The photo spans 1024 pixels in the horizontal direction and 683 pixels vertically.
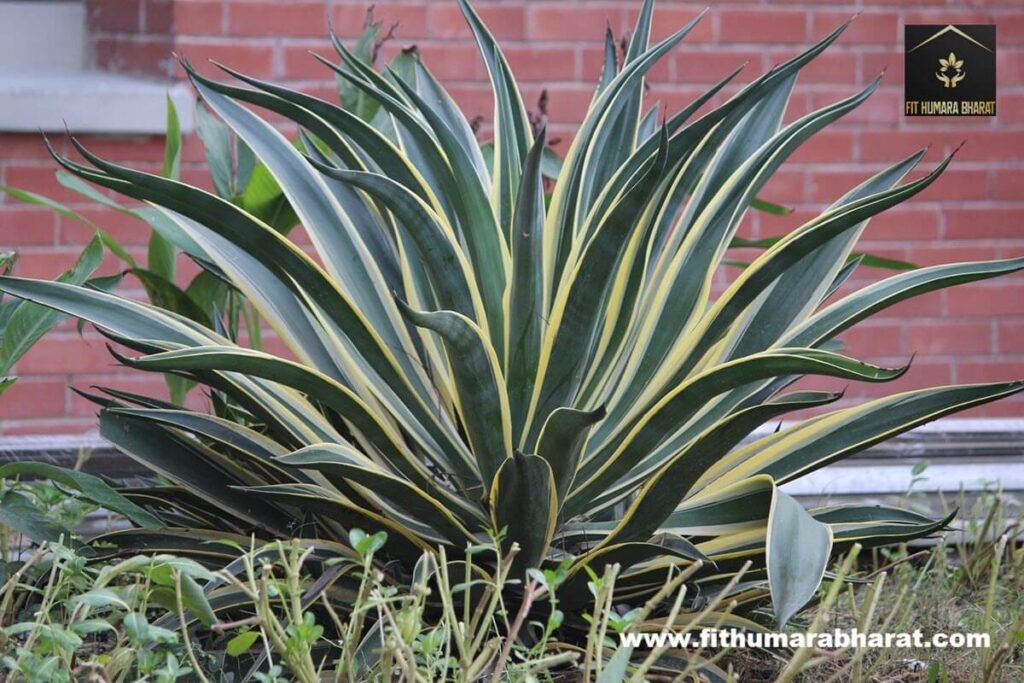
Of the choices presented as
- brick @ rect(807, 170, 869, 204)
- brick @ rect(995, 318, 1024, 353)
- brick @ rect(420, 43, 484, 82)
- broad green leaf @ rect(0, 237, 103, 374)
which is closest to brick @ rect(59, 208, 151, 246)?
brick @ rect(420, 43, 484, 82)

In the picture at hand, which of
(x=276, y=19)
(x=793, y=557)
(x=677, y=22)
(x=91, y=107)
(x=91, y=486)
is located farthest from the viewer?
(x=677, y=22)

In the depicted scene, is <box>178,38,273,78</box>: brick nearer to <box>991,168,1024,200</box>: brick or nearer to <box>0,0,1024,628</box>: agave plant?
<box>0,0,1024,628</box>: agave plant

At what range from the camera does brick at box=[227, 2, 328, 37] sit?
233 cm

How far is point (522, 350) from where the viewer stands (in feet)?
3.92

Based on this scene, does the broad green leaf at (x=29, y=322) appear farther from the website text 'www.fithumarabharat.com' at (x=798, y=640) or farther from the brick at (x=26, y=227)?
the brick at (x=26, y=227)

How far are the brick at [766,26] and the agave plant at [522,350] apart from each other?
3.58 ft

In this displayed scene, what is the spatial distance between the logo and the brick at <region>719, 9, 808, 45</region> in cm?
24

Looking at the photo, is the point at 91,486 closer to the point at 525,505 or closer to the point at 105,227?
the point at 525,505

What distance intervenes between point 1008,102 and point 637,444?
5.89 feet

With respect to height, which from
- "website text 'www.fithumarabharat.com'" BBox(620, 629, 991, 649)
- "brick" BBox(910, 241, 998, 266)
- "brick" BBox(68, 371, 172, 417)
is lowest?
"website text 'www.fithumarabharat.com'" BBox(620, 629, 991, 649)

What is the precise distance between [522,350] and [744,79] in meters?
1.52

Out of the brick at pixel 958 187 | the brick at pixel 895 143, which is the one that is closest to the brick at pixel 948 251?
the brick at pixel 958 187

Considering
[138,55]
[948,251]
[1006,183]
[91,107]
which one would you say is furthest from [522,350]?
[1006,183]

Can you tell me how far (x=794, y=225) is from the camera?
2488mm
